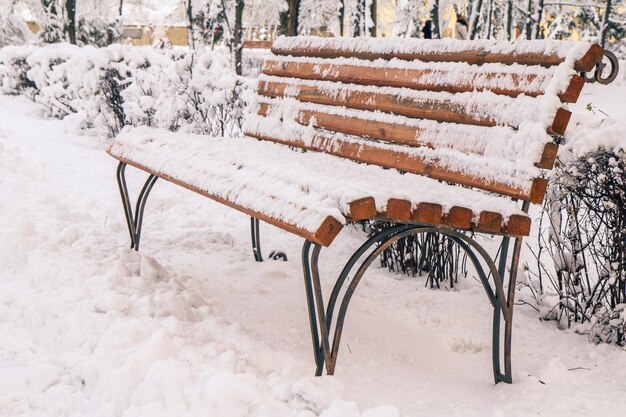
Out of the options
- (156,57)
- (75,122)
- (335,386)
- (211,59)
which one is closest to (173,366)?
(335,386)

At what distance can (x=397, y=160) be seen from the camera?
2.64m

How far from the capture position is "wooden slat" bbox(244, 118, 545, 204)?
2150mm

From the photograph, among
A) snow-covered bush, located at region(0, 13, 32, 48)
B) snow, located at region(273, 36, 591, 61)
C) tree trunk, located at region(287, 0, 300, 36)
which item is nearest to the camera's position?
snow, located at region(273, 36, 591, 61)

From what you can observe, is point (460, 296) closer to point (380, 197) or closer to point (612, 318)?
point (612, 318)

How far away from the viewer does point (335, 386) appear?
6.71 feet

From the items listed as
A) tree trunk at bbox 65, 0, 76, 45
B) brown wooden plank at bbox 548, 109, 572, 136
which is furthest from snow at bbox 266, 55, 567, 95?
tree trunk at bbox 65, 0, 76, 45

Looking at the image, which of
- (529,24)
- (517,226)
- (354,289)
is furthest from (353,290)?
(529,24)

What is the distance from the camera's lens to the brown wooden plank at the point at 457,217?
1.94 meters

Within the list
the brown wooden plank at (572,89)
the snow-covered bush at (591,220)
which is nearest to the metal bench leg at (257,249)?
the snow-covered bush at (591,220)

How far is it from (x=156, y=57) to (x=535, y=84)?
5293mm

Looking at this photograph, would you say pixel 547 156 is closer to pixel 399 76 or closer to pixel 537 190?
pixel 537 190

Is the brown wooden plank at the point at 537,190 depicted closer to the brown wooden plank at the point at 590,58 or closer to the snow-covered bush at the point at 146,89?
the brown wooden plank at the point at 590,58

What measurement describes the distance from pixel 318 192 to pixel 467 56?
895 millimetres

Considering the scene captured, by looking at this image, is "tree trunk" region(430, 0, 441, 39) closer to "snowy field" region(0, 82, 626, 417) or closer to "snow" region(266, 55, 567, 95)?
"snowy field" region(0, 82, 626, 417)
